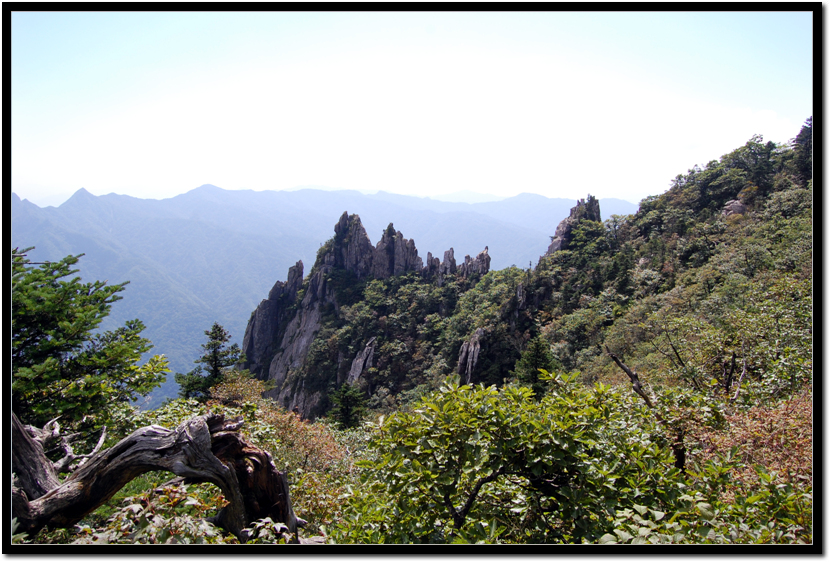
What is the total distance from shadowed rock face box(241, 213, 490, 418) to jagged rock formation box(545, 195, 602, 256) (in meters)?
7.96

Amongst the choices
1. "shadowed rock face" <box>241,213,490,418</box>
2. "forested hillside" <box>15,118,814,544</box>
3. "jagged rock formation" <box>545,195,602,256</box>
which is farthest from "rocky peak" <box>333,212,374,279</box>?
"jagged rock formation" <box>545,195,602,256</box>

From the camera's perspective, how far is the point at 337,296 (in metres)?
51.0

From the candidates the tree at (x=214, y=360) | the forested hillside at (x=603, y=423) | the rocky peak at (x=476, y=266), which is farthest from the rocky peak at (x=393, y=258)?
the tree at (x=214, y=360)

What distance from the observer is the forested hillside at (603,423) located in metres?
3.33

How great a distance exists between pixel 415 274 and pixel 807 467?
1864 inches

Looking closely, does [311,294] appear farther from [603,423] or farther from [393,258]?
[603,423]

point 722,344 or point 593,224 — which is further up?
point 593,224

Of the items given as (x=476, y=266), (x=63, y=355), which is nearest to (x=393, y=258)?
(x=476, y=266)

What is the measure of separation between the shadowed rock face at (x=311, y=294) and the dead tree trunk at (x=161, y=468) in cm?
4133

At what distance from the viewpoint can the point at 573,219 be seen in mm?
43125

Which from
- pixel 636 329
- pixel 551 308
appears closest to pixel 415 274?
pixel 551 308

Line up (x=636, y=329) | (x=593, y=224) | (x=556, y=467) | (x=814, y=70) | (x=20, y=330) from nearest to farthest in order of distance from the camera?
(x=556, y=467) → (x=814, y=70) → (x=20, y=330) → (x=636, y=329) → (x=593, y=224)

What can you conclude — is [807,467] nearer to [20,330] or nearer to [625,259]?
[20,330]

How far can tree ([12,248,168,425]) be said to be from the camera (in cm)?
659
